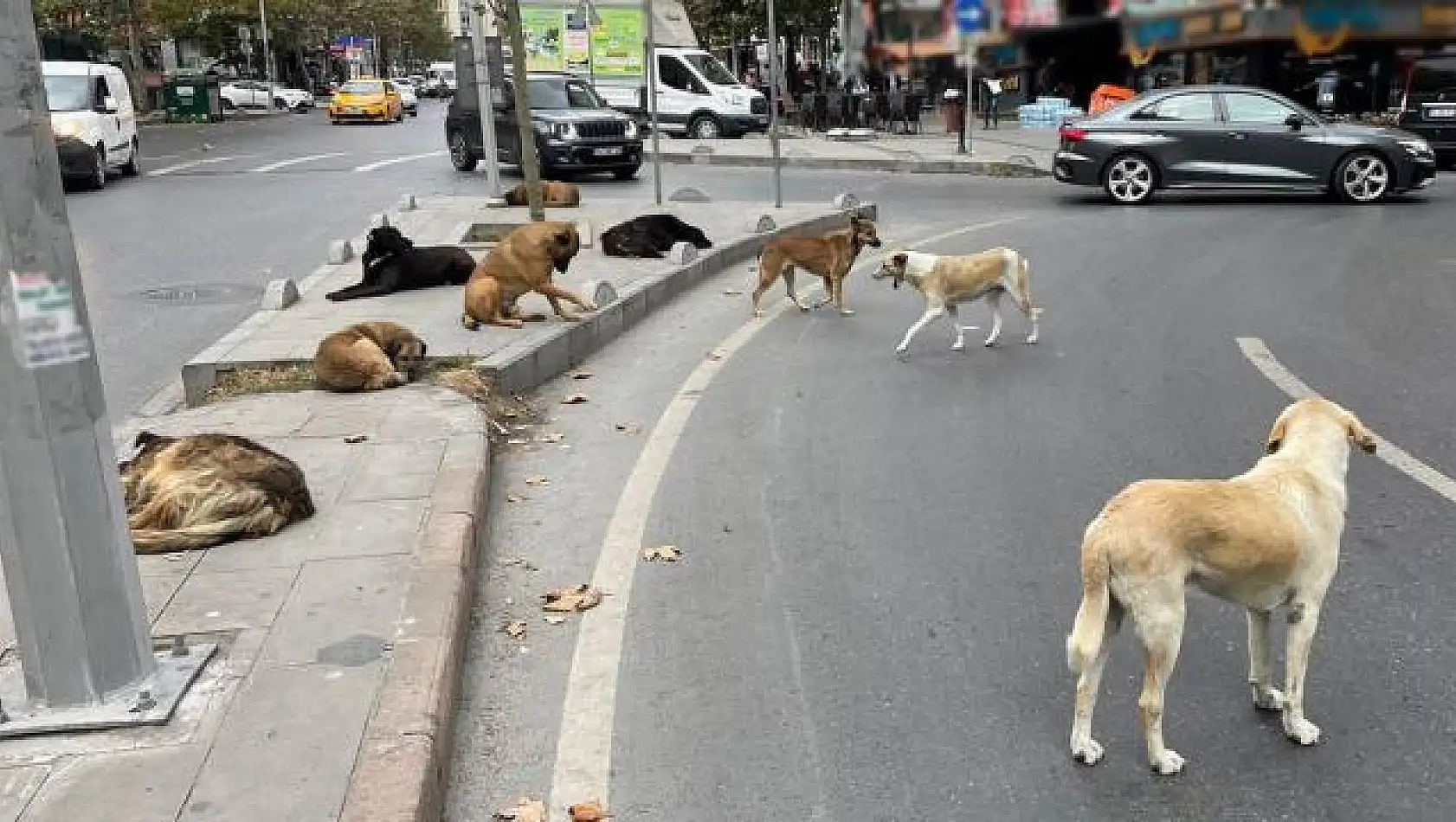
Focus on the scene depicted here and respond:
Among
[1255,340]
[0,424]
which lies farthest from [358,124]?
[0,424]

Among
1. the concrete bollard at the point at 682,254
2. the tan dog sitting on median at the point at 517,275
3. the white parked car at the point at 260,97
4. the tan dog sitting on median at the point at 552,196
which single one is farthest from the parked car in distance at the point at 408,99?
the tan dog sitting on median at the point at 517,275

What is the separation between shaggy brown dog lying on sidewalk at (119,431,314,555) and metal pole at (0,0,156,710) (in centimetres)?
123

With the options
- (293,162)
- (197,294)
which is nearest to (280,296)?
(197,294)

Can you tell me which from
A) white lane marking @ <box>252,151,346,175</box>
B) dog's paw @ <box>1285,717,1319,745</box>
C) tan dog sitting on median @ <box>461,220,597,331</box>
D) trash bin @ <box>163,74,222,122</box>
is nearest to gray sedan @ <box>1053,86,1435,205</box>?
tan dog sitting on median @ <box>461,220,597,331</box>

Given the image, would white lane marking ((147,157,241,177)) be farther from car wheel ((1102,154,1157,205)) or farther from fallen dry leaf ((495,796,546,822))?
fallen dry leaf ((495,796,546,822))

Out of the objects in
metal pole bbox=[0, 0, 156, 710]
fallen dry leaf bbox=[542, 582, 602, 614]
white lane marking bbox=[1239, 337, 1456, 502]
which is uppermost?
metal pole bbox=[0, 0, 156, 710]

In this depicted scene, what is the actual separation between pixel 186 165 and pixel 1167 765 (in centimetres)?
2612

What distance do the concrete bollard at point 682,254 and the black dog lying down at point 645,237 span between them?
0.32 ft

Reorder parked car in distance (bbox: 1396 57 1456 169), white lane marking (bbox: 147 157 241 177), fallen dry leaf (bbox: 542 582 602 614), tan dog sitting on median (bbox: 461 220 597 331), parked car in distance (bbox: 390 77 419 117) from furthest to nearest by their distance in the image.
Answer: parked car in distance (bbox: 390 77 419 117) → white lane marking (bbox: 147 157 241 177) → parked car in distance (bbox: 1396 57 1456 169) → tan dog sitting on median (bbox: 461 220 597 331) → fallen dry leaf (bbox: 542 582 602 614)

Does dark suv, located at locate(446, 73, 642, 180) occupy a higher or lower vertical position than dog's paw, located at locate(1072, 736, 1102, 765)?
higher

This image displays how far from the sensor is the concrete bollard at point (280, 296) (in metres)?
9.86

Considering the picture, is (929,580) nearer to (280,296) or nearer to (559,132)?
(280,296)

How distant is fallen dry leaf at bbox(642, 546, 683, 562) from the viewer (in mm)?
5109

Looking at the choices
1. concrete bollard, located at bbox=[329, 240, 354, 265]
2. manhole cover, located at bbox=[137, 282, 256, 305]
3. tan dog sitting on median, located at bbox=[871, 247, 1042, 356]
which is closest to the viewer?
tan dog sitting on median, located at bbox=[871, 247, 1042, 356]
